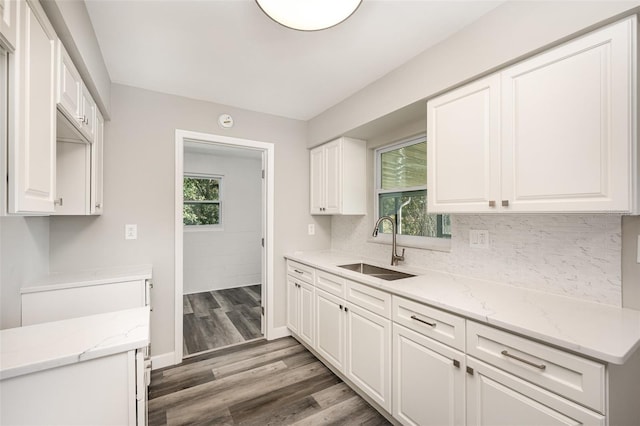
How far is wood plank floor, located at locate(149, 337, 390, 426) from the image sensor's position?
6.16 feet

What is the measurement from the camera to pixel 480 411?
4.22ft

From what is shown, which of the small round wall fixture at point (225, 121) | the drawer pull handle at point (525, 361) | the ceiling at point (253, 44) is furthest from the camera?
the small round wall fixture at point (225, 121)

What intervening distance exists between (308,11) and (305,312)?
2372 mm

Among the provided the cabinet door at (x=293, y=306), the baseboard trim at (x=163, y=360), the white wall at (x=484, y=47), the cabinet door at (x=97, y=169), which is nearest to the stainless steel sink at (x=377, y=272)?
the cabinet door at (x=293, y=306)

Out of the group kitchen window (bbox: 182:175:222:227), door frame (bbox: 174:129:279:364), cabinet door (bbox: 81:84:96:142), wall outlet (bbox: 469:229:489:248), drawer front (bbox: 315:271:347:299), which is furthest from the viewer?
kitchen window (bbox: 182:175:222:227)

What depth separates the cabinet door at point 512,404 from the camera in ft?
3.34

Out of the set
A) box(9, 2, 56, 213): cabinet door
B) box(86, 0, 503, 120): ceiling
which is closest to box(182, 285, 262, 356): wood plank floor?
box(9, 2, 56, 213): cabinet door

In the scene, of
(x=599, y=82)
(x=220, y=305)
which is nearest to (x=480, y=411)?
(x=599, y=82)

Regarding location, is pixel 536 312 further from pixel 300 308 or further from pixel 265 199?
pixel 265 199

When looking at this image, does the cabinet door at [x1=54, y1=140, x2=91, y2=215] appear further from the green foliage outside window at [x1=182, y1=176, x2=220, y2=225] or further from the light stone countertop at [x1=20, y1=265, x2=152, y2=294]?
the green foliage outside window at [x1=182, y1=176, x2=220, y2=225]

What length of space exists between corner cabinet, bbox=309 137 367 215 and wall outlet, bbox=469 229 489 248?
1138 millimetres

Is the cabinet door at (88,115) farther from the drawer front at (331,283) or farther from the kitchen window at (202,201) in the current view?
the kitchen window at (202,201)

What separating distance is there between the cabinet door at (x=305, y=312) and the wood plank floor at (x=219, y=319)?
65cm

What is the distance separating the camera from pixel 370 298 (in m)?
1.92
